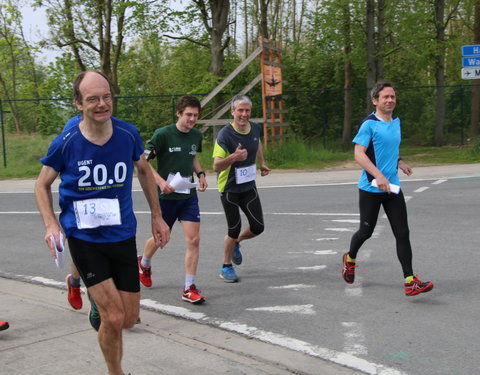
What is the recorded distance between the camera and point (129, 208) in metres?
3.95

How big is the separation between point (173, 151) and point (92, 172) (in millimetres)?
2468

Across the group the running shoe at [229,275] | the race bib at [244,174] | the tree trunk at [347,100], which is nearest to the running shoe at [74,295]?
the running shoe at [229,275]

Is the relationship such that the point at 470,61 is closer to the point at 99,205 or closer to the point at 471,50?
the point at 471,50

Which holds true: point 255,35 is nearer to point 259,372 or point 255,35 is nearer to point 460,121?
point 460,121

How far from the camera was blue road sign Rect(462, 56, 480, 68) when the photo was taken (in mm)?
19922

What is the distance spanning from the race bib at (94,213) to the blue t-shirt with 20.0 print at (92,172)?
0.09 ft

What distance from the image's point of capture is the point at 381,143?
581 centimetres

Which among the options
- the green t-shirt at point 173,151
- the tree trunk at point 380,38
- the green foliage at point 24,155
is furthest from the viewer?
the tree trunk at point 380,38

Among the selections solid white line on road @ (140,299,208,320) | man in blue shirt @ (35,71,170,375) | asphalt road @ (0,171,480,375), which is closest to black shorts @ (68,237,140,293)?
man in blue shirt @ (35,71,170,375)

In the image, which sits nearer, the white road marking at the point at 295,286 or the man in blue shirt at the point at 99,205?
the man in blue shirt at the point at 99,205

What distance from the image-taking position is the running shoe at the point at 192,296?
5801mm

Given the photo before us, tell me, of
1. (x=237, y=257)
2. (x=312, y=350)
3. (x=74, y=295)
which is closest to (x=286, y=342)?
(x=312, y=350)

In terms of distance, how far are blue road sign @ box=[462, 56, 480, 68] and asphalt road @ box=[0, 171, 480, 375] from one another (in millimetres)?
9807

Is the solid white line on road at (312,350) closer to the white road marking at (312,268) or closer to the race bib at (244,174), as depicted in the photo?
the race bib at (244,174)
